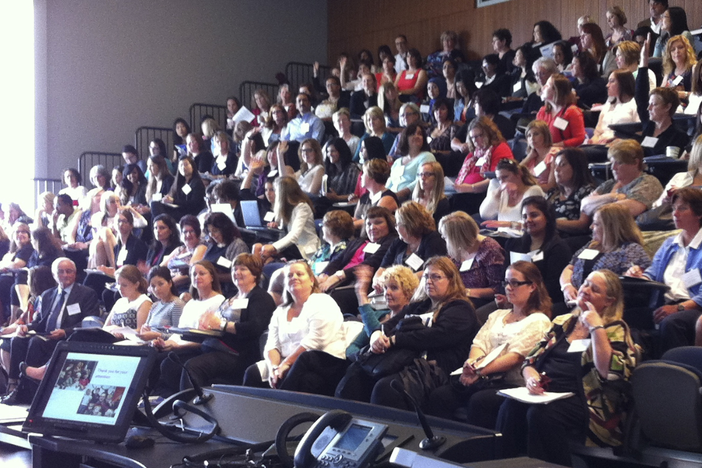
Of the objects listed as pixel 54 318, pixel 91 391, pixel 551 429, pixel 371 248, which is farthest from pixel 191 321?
pixel 551 429

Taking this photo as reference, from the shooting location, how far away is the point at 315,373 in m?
4.66

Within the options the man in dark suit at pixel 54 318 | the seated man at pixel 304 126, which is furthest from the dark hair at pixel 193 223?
the seated man at pixel 304 126

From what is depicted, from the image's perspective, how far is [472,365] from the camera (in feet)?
13.0

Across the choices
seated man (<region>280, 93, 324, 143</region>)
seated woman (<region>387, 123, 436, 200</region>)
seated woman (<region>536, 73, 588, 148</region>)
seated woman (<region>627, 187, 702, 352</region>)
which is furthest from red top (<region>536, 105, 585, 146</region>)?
seated man (<region>280, 93, 324, 143</region>)

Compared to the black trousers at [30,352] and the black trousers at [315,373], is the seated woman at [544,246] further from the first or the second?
the black trousers at [30,352]

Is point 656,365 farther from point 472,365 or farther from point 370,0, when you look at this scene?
point 370,0

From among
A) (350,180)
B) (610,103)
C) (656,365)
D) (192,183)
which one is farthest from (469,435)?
(192,183)

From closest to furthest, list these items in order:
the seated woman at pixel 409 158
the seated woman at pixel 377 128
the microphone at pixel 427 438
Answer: the microphone at pixel 427 438
the seated woman at pixel 409 158
the seated woman at pixel 377 128

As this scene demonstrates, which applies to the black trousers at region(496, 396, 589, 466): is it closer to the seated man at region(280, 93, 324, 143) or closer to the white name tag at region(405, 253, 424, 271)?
the white name tag at region(405, 253, 424, 271)

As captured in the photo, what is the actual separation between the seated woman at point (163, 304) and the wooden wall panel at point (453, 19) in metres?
5.89

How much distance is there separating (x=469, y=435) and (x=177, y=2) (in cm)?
1169

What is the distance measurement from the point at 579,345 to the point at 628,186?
1728 mm

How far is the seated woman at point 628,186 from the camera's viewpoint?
4895 millimetres

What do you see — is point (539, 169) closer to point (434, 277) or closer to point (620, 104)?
point (620, 104)
